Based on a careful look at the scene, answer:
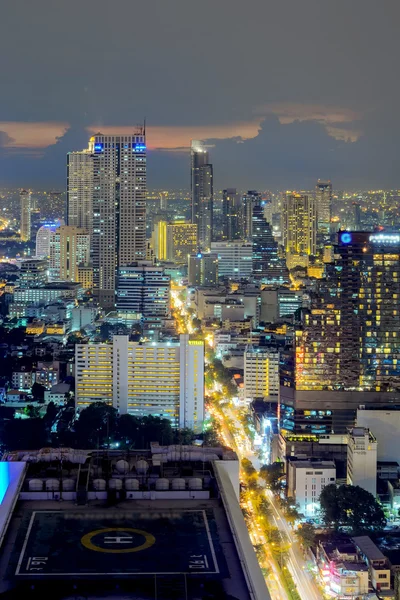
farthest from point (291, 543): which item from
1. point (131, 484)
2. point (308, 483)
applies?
point (131, 484)

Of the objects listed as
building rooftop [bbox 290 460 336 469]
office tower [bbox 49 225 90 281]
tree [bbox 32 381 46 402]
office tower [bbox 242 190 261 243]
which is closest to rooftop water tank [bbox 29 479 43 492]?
building rooftop [bbox 290 460 336 469]

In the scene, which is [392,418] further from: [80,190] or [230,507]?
[80,190]

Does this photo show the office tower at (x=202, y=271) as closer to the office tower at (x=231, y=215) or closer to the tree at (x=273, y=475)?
the office tower at (x=231, y=215)

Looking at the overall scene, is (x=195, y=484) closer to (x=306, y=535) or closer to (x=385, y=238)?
(x=306, y=535)

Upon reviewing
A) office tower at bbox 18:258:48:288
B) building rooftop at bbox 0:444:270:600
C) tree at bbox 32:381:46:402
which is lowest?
tree at bbox 32:381:46:402

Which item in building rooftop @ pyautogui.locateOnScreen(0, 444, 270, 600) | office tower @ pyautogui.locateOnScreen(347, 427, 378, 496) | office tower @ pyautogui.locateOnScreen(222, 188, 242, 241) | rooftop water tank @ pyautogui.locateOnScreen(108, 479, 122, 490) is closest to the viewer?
building rooftop @ pyautogui.locateOnScreen(0, 444, 270, 600)

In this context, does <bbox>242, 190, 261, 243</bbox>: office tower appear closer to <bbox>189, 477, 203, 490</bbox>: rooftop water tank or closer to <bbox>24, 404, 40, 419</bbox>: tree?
<bbox>24, 404, 40, 419</bbox>: tree
